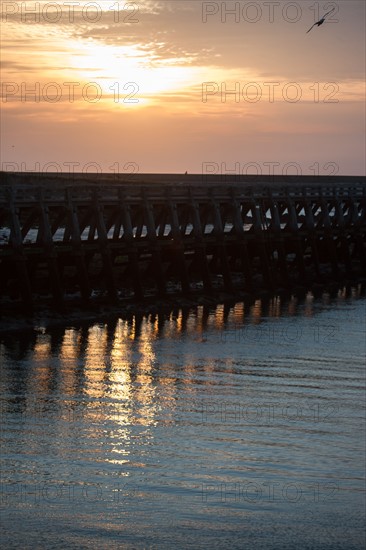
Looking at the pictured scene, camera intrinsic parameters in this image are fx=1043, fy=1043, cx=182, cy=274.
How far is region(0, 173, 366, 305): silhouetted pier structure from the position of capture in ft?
77.4

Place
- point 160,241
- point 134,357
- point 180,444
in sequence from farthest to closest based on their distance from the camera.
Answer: point 160,241 → point 134,357 → point 180,444

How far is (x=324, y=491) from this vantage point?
10.6 meters

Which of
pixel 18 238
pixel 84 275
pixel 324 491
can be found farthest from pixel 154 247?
pixel 324 491

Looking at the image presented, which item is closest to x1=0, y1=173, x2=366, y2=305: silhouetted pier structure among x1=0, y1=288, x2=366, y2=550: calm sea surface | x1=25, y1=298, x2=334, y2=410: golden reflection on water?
x1=25, y1=298, x2=334, y2=410: golden reflection on water

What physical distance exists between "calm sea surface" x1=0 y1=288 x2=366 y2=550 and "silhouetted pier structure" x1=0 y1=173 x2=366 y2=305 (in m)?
3.43

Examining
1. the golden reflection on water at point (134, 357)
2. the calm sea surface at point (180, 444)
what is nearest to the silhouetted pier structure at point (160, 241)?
the golden reflection on water at point (134, 357)

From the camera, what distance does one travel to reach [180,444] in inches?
480

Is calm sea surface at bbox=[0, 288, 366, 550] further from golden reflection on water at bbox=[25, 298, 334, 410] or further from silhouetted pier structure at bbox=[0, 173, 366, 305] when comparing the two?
silhouetted pier structure at bbox=[0, 173, 366, 305]

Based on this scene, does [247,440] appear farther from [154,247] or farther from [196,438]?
[154,247]

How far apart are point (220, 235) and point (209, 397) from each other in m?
15.6

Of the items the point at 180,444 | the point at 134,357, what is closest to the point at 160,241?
the point at 134,357

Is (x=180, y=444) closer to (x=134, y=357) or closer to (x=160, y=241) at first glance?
(x=134, y=357)

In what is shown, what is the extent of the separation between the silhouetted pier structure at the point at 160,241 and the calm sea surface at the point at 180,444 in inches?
135

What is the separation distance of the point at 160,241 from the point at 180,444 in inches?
619
